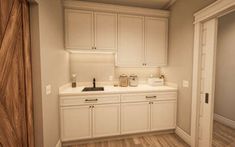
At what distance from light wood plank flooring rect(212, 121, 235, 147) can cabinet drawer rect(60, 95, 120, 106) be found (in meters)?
1.98

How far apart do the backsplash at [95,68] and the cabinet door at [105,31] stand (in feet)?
1.25

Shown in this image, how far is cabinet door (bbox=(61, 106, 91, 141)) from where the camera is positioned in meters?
1.97

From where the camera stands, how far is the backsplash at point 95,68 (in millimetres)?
2590

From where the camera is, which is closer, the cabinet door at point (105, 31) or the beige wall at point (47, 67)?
the beige wall at point (47, 67)

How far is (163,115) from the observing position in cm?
234

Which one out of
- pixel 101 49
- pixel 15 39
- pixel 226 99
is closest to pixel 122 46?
pixel 101 49

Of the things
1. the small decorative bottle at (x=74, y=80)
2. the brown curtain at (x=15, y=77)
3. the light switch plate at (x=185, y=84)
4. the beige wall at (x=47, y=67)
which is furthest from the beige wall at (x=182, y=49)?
the brown curtain at (x=15, y=77)

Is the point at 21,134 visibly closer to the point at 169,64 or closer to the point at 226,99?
the point at 169,64

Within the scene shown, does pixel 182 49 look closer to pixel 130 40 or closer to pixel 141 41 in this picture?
pixel 141 41

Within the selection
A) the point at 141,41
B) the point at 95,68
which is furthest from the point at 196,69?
the point at 95,68

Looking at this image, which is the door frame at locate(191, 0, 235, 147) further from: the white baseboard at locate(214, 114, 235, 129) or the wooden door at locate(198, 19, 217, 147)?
the white baseboard at locate(214, 114, 235, 129)

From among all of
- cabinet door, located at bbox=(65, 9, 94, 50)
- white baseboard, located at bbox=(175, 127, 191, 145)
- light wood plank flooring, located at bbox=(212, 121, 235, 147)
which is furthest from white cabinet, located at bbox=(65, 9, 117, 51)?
light wood plank flooring, located at bbox=(212, 121, 235, 147)

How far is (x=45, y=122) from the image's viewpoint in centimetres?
144

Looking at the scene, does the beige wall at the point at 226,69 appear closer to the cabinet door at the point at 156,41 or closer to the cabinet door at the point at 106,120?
the cabinet door at the point at 156,41
